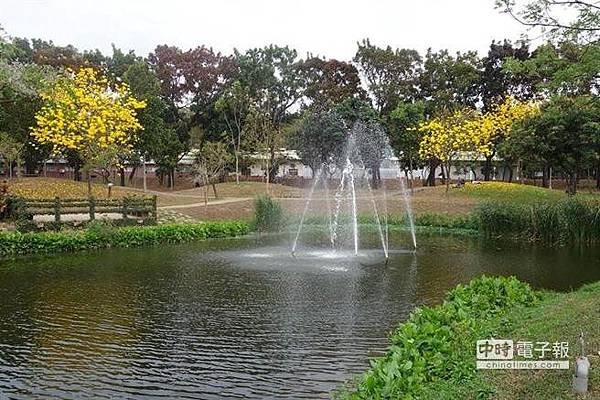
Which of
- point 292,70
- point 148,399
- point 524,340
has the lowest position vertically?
point 148,399

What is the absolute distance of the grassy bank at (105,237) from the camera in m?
19.4

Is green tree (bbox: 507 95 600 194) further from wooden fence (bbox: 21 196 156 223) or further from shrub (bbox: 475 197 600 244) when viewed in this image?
wooden fence (bbox: 21 196 156 223)

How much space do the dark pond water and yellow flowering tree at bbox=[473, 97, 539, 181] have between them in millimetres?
19439

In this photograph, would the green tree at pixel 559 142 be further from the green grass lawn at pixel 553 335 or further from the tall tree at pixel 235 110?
the green grass lawn at pixel 553 335

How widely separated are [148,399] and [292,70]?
46277mm

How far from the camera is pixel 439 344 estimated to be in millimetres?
7156

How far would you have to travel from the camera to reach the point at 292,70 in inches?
2023

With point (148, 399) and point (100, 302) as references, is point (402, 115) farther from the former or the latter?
point (148, 399)

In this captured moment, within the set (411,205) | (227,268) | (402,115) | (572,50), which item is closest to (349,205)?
(411,205)

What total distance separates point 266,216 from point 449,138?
15.6m

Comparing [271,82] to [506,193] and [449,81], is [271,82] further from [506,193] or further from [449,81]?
[506,193]

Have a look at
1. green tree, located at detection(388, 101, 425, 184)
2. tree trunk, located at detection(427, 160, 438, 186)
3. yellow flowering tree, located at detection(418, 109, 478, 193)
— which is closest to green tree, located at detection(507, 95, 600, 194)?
yellow flowering tree, located at detection(418, 109, 478, 193)

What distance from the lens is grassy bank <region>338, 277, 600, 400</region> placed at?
567 centimetres

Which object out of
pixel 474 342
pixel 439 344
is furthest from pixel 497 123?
pixel 439 344
